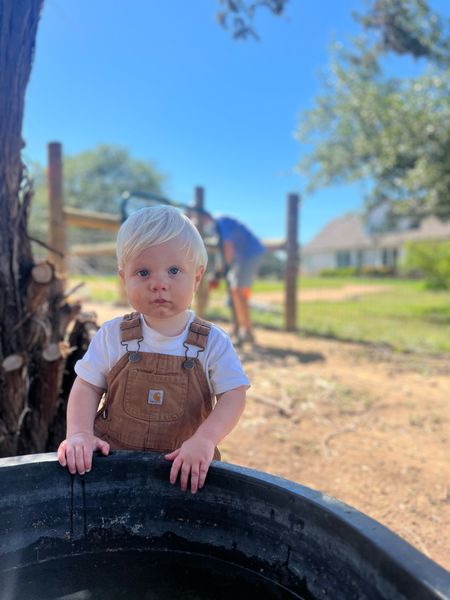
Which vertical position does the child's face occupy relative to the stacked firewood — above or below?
above

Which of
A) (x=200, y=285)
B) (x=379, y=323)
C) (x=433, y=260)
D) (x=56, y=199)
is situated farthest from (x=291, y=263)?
(x=433, y=260)

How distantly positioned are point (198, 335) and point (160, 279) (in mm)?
195

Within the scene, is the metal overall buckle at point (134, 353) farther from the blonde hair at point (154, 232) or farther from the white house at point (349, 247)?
the white house at point (349, 247)

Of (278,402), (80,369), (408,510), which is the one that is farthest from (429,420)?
(80,369)

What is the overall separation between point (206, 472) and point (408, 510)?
5.08 ft

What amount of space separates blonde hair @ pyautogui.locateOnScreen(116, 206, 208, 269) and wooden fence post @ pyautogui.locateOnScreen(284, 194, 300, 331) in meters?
5.91

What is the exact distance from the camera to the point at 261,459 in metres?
2.70

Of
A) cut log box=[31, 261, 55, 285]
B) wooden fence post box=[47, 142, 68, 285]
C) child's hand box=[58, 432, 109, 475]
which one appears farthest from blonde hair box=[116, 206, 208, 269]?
wooden fence post box=[47, 142, 68, 285]

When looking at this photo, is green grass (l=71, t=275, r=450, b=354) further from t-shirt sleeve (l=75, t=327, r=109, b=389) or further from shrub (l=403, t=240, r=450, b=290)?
t-shirt sleeve (l=75, t=327, r=109, b=389)

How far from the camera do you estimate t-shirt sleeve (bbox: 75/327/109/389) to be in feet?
4.42

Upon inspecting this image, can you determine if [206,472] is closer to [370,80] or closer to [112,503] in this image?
[112,503]

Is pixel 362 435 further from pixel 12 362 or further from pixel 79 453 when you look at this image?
pixel 79 453

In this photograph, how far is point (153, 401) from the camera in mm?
1278

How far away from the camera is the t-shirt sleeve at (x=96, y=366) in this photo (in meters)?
1.35
